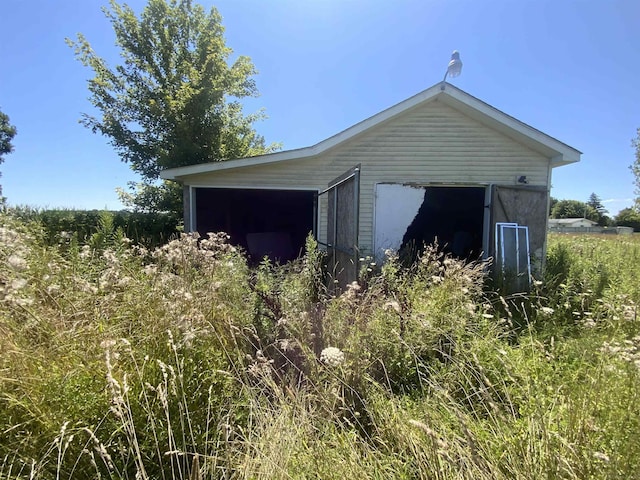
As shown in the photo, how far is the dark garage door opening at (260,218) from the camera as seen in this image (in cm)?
1005

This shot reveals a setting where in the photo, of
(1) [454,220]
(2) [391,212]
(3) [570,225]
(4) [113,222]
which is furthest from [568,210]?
(4) [113,222]

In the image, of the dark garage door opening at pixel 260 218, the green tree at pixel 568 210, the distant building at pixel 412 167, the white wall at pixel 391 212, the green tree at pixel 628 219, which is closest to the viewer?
the distant building at pixel 412 167

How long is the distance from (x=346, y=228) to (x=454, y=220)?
5.80 meters

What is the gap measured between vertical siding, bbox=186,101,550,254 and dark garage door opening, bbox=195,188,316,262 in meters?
2.05

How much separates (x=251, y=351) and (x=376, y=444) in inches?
42.7

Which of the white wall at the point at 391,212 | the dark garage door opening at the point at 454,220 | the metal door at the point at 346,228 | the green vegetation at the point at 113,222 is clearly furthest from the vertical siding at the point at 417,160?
the green vegetation at the point at 113,222

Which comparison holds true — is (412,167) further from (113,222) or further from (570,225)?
(570,225)

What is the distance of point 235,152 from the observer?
16406 mm

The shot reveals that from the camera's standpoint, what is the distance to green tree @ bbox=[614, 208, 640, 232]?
43037 mm

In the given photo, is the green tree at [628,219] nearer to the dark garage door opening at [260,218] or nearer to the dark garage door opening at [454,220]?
the dark garage door opening at [454,220]

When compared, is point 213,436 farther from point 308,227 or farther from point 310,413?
point 308,227

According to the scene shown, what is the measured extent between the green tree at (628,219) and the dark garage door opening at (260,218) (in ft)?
162

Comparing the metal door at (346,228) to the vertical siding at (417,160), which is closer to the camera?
the metal door at (346,228)

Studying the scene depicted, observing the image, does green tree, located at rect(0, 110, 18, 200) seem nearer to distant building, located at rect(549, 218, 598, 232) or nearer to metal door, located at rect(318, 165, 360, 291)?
metal door, located at rect(318, 165, 360, 291)
